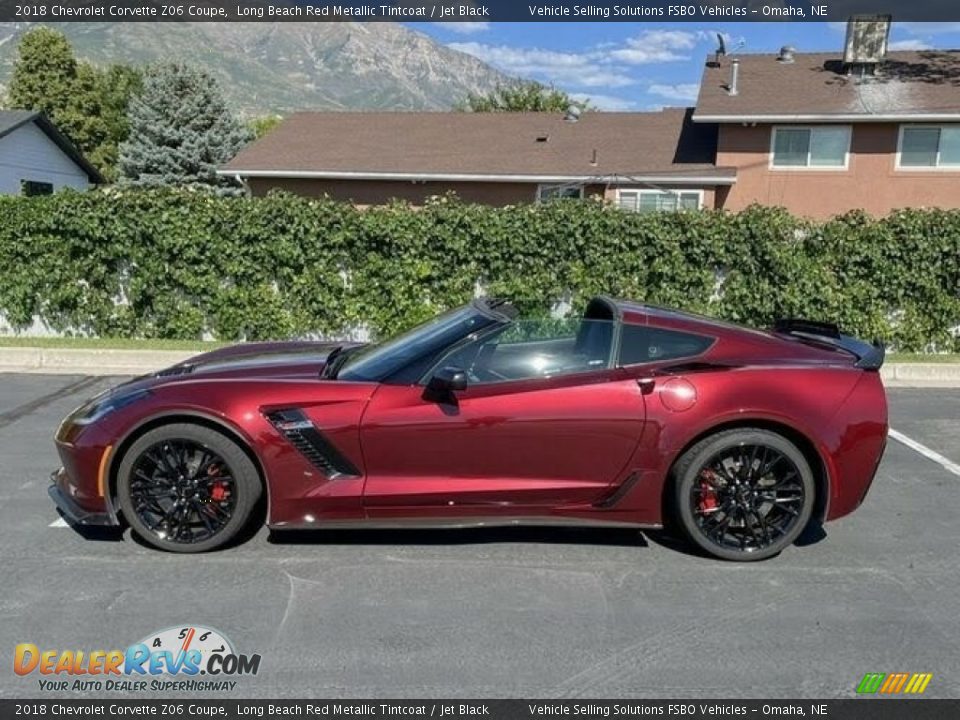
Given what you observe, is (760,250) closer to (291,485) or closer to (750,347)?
(750,347)

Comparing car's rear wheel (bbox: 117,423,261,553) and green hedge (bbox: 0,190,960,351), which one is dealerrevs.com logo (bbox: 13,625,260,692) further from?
green hedge (bbox: 0,190,960,351)

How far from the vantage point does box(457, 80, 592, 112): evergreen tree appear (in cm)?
3762

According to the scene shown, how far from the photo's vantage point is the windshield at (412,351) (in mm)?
3926

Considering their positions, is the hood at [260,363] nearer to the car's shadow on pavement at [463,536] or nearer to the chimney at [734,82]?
the car's shadow on pavement at [463,536]

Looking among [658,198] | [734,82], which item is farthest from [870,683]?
[734,82]

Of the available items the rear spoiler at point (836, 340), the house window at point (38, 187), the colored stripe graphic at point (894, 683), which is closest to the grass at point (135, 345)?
the rear spoiler at point (836, 340)

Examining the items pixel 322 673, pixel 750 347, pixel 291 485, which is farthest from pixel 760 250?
pixel 322 673

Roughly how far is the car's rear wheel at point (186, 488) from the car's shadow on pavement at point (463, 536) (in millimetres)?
340

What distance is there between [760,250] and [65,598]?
870 centimetres

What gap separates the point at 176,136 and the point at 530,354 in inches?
1097

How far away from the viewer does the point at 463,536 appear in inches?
166

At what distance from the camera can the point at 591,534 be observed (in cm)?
430

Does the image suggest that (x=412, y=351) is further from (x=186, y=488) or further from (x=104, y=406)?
(x=104, y=406)

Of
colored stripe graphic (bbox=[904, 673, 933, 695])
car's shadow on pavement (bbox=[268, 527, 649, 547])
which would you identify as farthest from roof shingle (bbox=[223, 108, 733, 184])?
colored stripe graphic (bbox=[904, 673, 933, 695])
